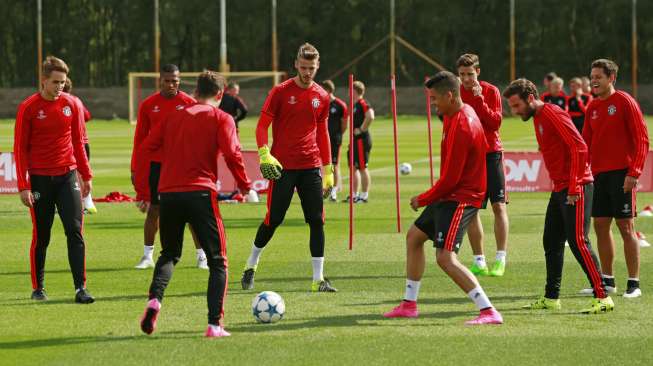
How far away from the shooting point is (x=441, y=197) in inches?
379

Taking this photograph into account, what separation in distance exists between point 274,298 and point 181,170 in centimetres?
149

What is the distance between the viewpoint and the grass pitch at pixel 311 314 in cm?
865

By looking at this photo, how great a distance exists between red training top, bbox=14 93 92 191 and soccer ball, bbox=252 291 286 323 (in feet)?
7.69

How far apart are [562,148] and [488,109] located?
6.96ft

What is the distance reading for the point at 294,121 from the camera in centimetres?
1176

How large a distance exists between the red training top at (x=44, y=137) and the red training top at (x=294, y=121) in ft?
5.70

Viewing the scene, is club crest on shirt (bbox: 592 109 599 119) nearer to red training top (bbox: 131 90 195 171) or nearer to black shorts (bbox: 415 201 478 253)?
black shorts (bbox: 415 201 478 253)

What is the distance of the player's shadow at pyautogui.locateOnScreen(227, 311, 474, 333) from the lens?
380 inches

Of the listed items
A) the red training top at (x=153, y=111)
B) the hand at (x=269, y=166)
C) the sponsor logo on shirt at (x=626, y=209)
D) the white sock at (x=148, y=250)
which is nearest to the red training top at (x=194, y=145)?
the hand at (x=269, y=166)

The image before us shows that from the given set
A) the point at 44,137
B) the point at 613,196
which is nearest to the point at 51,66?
the point at 44,137

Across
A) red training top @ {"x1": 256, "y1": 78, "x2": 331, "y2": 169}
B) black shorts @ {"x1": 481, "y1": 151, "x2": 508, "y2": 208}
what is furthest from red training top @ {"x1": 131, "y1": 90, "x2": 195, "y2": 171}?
black shorts @ {"x1": 481, "y1": 151, "x2": 508, "y2": 208}

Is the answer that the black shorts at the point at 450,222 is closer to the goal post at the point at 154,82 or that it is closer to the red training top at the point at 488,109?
the red training top at the point at 488,109

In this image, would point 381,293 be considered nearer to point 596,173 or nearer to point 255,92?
point 596,173

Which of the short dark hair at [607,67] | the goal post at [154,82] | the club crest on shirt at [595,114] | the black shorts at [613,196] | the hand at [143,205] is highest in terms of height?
the goal post at [154,82]
